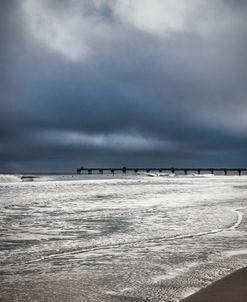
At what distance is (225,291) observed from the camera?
4.33m

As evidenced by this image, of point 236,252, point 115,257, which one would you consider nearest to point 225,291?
point 115,257

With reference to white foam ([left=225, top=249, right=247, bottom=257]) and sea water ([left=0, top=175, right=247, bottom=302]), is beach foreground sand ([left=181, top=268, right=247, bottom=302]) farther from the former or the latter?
white foam ([left=225, top=249, right=247, bottom=257])

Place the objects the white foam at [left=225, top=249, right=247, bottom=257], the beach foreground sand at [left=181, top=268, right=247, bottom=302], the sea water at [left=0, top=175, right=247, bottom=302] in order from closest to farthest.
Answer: the beach foreground sand at [left=181, top=268, right=247, bottom=302] < the sea water at [left=0, top=175, right=247, bottom=302] < the white foam at [left=225, top=249, right=247, bottom=257]

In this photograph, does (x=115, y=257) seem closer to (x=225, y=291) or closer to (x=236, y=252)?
(x=236, y=252)

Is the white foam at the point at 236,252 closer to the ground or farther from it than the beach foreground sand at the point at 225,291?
closer to the ground

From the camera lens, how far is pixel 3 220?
38.0 feet

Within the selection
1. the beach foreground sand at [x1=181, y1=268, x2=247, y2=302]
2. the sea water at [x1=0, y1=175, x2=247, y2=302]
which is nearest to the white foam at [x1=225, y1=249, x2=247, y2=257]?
the sea water at [x1=0, y1=175, x2=247, y2=302]

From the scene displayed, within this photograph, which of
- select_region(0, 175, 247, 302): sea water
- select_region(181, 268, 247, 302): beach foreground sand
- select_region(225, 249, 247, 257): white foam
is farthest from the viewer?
select_region(225, 249, 247, 257): white foam

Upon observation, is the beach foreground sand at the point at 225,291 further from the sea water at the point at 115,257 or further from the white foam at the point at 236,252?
the white foam at the point at 236,252

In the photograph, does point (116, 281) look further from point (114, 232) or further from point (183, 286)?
point (114, 232)

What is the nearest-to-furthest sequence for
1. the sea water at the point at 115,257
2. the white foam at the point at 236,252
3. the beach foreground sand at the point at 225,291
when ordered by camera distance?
the beach foreground sand at the point at 225,291 < the sea water at the point at 115,257 < the white foam at the point at 236,252

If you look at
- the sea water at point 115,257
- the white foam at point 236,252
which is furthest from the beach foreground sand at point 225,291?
the white foam at point 236,252

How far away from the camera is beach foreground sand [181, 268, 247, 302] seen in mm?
4023

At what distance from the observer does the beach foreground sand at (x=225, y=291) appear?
402 cm
